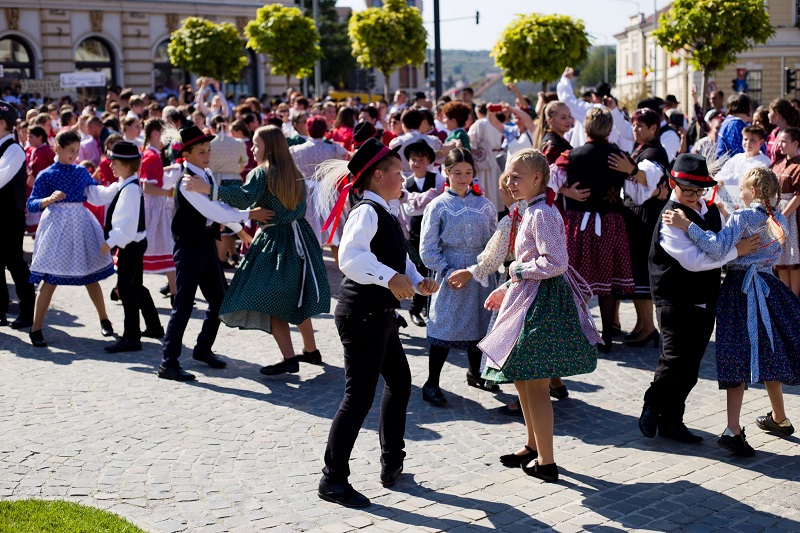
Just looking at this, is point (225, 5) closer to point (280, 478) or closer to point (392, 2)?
point (392, 2)

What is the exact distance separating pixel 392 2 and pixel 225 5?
57.7ft

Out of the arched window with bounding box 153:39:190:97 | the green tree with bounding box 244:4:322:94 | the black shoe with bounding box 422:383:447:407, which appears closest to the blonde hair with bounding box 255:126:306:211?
the black shoe with bounding box 422:383:447:407

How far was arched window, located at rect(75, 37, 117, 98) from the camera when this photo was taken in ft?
132

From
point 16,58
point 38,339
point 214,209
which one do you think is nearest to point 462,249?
point 214,209

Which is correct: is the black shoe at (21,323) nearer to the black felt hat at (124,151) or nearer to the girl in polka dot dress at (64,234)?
the girl in polka dot dress at (64,234)

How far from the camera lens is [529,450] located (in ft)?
19.1

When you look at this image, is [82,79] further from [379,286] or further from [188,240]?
[379,286]

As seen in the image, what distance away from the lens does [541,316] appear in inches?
220

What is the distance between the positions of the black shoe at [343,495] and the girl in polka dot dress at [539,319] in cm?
101

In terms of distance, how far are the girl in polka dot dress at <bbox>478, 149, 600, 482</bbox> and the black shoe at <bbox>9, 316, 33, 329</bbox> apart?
19.1 feet

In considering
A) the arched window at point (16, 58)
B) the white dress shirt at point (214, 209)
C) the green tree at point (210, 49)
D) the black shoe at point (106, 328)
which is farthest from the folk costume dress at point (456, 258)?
the arched window at point (16, 58)

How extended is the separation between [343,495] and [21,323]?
5.72 m

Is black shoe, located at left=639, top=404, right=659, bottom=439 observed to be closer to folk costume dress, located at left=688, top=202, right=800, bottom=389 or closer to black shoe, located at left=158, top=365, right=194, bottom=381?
folk costume dress, located at left=688, top=202, right=800, bottom=389

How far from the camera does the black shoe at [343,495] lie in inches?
208
